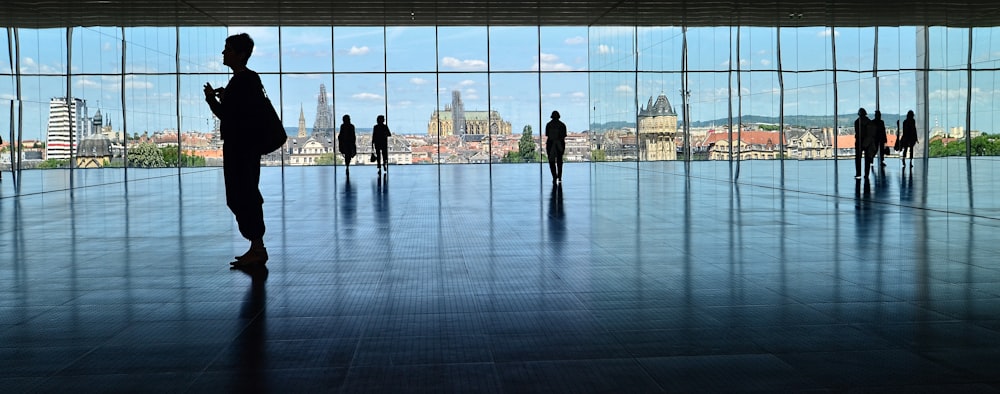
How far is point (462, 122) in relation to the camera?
110 ft

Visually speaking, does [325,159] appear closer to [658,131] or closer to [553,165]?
[658,131]

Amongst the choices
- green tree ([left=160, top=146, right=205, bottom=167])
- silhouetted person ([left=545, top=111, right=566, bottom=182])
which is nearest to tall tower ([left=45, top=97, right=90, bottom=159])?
green tree ([left=160, top=146, right=205, bottom=167])

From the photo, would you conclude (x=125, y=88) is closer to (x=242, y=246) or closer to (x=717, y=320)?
(x=242, y=246)

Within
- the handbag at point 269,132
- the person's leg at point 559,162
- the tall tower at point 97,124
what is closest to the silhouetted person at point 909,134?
the person's leg at point 559,162

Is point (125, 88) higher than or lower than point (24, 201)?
higher

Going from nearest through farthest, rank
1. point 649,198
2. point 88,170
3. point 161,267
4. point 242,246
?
point 161,267, point 242,246, point 649,198, point 88,170

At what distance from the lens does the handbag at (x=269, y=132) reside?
688 cm

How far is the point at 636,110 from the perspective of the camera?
28984 mm

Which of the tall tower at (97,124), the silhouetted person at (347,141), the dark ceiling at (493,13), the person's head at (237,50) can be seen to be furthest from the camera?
the silhouetted person at (347,141)

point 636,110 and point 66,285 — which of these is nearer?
point 66,285

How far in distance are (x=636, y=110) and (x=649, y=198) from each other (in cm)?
1502

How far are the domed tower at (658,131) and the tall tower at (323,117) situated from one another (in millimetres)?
10907

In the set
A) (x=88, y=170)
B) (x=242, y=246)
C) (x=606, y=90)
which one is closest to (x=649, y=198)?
(x=242, y=246)

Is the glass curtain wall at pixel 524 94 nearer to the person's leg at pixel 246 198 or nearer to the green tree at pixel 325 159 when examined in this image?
the green tree at pixel 325 159
